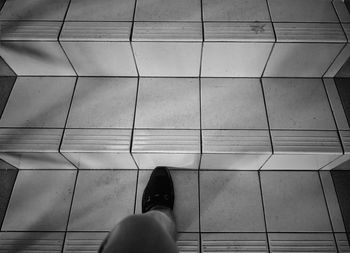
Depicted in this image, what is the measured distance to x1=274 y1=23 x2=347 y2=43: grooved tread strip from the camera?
5.04 feet

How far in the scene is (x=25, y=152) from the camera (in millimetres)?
1508

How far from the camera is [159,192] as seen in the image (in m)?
1.53

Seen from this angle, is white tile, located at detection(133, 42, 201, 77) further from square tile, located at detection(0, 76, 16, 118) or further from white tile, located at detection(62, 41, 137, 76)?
square tile, located at detection(0, 76, 16, 118)

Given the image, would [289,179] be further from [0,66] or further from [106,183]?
[0,66]

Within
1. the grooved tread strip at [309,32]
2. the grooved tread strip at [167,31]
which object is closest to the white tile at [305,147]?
the grooved tread strip at [309,32]

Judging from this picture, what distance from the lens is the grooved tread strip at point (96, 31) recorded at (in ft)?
5.10

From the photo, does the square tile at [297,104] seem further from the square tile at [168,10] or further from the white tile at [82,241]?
the white tile at [82,241]

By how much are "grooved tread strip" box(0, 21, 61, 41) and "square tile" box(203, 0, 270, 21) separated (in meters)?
0.94

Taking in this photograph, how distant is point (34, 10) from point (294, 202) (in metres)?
2.06

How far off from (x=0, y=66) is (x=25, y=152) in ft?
1.99

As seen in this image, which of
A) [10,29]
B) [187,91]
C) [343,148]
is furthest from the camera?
[187,91]

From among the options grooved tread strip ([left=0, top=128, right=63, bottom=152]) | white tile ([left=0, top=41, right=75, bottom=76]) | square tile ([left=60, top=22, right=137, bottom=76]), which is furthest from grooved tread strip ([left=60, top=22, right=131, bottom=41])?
grooved tread strip ([left=0, top=128, right=63, bottom=152])

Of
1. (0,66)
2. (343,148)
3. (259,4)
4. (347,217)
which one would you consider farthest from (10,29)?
(347,217)

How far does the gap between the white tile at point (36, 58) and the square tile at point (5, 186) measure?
638 mm
